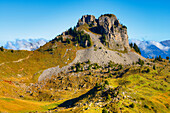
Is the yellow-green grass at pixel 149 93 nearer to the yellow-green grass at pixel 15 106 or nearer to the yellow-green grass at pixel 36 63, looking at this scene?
the yellow-green grass at pixel 15 106

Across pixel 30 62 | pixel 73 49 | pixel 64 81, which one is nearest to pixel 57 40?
pixel 73 49

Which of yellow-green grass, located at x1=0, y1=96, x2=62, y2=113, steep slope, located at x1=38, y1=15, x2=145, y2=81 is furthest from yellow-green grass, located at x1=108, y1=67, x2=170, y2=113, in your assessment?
steep slope, located at x1=38, y1=15, x2=145, y2=81

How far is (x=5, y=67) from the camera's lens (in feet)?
331

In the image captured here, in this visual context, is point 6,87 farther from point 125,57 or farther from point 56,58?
point 125,57

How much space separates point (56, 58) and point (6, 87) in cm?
7026

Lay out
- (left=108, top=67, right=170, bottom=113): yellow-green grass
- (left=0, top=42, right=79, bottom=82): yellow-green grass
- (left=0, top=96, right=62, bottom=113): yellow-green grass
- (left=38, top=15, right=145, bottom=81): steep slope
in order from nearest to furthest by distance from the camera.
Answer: (left=108, top=67, right=170, bottom=113): yellow-green grass
(left=0, top=96, right=62, bottom=113): yellow-green grass
(left=0, top=42, right=79, bottom=82): yellow-green grass
(left=38, top=15, right=145, bottom=81): steep slope

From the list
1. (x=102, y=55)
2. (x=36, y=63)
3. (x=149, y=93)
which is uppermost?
(x=102, y=55)

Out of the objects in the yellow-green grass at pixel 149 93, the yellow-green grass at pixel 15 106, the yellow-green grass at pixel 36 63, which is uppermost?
the yellow-green grass at pixel 36 63

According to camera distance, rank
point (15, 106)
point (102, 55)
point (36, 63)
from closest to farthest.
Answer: point (15, 106), point (36, 63), point (102, 55)

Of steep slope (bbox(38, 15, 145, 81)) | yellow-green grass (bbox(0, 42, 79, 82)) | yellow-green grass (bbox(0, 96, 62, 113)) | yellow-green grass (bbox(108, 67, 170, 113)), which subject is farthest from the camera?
steep slope (bbox(38, 15, 145, 81))

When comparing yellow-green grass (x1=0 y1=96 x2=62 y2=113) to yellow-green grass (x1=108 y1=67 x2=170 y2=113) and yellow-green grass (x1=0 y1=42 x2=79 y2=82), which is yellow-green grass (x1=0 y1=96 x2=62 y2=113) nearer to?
yellow-green grass (x1=0 y1=42 x2=79 y2=82)

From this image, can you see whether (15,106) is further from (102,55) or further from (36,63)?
(102,55)

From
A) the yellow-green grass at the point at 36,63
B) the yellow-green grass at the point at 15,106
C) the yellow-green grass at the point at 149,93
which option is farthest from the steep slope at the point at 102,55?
the yellow-green grass at the point at 149,93

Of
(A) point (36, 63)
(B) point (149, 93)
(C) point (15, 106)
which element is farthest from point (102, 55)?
(C) point (15, 106)
